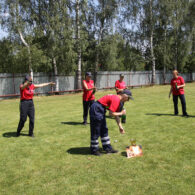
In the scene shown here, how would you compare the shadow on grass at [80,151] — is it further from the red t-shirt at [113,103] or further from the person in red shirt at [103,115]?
the red t-shirt at [113,103]

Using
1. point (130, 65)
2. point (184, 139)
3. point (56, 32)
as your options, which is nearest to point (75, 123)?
point (184, 139)

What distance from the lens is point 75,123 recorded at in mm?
9477

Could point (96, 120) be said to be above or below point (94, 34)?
below

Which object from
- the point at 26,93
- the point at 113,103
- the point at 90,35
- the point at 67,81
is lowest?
the point at 113,103

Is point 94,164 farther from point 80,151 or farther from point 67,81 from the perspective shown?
point 67,81

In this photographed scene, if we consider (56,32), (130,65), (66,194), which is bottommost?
(66,194)

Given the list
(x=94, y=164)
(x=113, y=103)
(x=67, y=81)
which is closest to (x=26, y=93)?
(x=113, y=103)

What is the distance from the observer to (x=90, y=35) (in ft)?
90.5

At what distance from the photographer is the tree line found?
21.9 metres

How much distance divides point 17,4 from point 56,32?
430 centimetres

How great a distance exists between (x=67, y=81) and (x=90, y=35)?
6298 millimetres

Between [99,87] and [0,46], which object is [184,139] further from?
[99,87]

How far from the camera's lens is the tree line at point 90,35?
2191cm

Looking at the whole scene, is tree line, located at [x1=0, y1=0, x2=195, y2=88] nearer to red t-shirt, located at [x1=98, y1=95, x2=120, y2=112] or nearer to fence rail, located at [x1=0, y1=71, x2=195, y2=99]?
fence rail, located at [x1=0, y1=71, x2=195, y2=99]
